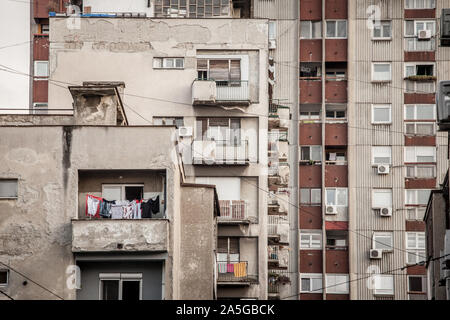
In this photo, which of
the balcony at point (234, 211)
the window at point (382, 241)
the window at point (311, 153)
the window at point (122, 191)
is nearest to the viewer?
the window at point (122, 191)

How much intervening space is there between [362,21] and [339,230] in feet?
38.2

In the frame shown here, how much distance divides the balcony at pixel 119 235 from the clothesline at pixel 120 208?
709 mm

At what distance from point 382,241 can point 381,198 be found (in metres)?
2.36

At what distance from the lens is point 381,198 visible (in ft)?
225

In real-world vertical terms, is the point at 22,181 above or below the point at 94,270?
above

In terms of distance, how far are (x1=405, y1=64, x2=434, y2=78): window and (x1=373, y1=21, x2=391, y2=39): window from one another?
203cm

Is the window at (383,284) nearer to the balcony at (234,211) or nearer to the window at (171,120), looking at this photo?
the balcony at (234,211)

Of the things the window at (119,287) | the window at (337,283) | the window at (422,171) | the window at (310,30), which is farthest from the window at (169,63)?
the window at (119,287)

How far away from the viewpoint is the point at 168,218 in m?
38.9

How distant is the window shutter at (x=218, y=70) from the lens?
56.2 m

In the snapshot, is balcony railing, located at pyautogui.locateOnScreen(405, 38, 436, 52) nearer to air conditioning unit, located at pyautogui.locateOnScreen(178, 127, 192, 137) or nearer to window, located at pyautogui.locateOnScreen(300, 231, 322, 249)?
window, located at pyautogui.locateOnScreen(300, 231, 322, 249)

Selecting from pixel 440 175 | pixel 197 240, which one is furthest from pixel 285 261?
pixel 197 240

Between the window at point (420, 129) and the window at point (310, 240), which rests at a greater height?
the window at point (420, 129)

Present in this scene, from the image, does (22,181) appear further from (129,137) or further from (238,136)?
(238,136)
